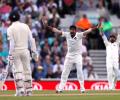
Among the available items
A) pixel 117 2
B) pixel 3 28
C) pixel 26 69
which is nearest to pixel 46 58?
pixel 3 28

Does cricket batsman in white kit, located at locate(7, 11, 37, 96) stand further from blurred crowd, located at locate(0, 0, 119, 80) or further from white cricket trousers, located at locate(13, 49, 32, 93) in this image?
blurred crowd, located at locate(0, 0, 119, 80)

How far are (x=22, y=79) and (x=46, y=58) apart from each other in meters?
9.84

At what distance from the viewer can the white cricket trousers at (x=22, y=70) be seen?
21516 millimetres

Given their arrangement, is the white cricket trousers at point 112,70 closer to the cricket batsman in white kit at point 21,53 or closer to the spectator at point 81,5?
the cricket batsman in white kit at point 21,53

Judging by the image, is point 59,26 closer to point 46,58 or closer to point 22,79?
point 46,58

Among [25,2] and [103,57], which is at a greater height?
[25,2]

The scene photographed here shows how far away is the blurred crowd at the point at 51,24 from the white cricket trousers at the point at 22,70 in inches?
340

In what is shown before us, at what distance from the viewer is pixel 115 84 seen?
28156 mm

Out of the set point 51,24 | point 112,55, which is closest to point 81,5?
point 51,24

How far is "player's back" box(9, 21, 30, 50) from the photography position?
2142cm

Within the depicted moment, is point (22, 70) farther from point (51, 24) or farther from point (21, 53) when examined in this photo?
point (51, 24)

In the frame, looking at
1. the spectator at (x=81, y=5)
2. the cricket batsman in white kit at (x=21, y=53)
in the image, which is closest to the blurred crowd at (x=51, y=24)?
the spectator at (x=81, y=5)

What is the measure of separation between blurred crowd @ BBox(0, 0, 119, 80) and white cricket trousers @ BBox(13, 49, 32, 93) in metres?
8.63

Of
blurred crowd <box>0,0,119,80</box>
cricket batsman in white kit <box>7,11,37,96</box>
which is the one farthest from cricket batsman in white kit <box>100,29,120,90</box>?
cricket batsman in white kit <box>7,11,37,96</box>
